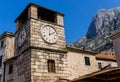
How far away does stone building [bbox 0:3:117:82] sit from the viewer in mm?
17219

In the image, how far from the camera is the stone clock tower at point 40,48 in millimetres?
17141

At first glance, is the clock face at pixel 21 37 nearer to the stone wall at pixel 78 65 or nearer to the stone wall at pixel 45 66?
the stone wall at pixel 45 66

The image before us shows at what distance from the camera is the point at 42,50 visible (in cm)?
1794

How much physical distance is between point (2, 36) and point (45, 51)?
20409 mm

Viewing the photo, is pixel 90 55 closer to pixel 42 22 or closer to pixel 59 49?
pixel 59 49

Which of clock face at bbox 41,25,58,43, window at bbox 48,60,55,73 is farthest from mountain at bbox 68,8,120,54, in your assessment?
window at bbox 48,60,55,73

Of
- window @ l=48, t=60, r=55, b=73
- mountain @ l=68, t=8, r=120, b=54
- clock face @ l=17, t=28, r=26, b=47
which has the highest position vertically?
mountain @ l=68, t=8, r=120, b=54

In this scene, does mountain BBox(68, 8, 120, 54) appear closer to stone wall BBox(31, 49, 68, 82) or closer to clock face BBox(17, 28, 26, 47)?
clock face BBox(17, 28, 26, 47)

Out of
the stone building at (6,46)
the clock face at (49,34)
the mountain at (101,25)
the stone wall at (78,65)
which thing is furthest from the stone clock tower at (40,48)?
the mountain at (101,25)

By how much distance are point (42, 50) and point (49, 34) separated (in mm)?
2019

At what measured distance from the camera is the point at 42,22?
757 inches

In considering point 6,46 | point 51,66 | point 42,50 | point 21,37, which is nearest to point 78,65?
point 51,66

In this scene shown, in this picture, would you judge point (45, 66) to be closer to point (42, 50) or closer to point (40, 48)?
point (42, 50)

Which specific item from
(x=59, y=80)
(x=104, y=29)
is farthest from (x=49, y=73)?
(x=104, y=29)
